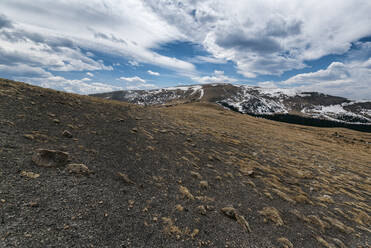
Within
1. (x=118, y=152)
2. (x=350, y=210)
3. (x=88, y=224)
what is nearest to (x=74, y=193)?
(x=88, y=224)

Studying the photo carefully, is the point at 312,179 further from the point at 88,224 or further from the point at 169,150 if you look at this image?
the point at 88,224

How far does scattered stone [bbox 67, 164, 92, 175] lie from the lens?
848cm

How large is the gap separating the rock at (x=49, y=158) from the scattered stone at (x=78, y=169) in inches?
19.8

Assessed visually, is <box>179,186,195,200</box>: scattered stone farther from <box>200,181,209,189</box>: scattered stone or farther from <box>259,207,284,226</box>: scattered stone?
<box>259,207,284,226</box>: scattered stone

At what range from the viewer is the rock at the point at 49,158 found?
8211mm

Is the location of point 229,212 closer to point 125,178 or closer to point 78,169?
point 125,178

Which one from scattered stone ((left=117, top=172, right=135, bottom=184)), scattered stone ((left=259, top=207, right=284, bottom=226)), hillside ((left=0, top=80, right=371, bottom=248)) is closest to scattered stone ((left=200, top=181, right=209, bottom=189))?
hillside ((left=0, top=80, right=371, bottom=248))

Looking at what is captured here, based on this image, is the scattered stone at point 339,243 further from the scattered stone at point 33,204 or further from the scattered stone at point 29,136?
the scattered stone at point 29,136

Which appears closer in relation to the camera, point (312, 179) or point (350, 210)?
point (350, 210)

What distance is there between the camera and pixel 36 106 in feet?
48.4

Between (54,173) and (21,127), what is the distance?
244 inches

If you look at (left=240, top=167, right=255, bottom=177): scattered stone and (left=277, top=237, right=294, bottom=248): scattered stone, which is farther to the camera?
(left=240, top=167, right=255, bottom=177): scattered stone

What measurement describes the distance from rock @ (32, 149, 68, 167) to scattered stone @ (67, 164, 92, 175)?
50 centimetres

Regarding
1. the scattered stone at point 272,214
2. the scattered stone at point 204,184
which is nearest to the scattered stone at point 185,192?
the scattered stone at point 204,184
